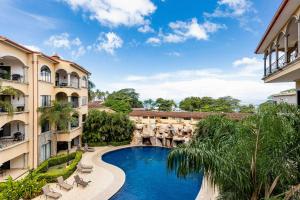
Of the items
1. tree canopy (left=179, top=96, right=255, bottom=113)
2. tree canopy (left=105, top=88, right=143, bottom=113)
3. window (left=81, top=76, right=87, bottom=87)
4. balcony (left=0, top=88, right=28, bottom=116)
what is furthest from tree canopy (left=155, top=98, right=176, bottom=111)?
balcony (left=0, top=88, right=28, bottom=116)

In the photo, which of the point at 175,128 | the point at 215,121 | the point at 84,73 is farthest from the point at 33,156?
the point at 175,128

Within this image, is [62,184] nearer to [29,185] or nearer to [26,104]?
[29,185]

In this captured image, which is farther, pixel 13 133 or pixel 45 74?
pixel 45 74

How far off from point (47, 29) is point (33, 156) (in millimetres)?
15057

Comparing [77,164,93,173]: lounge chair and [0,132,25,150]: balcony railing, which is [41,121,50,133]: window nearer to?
[0,132,25,150]: balcony railing

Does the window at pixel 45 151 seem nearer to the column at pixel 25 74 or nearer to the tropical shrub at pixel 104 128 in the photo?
the tropical shrub at pixel 104 128

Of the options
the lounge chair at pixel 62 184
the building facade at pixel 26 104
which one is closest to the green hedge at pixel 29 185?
the lounge chair at pixel 62 184

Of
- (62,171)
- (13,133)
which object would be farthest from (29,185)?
(13,133)

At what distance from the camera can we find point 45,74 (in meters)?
26.8

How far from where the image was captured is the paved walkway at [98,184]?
17797mm

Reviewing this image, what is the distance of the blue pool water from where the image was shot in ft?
59.9

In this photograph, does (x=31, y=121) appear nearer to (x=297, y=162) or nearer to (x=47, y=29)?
(x=47, y=29)

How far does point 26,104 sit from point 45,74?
16.8 ft

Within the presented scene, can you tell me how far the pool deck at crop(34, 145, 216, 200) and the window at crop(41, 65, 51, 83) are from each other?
10565mm
